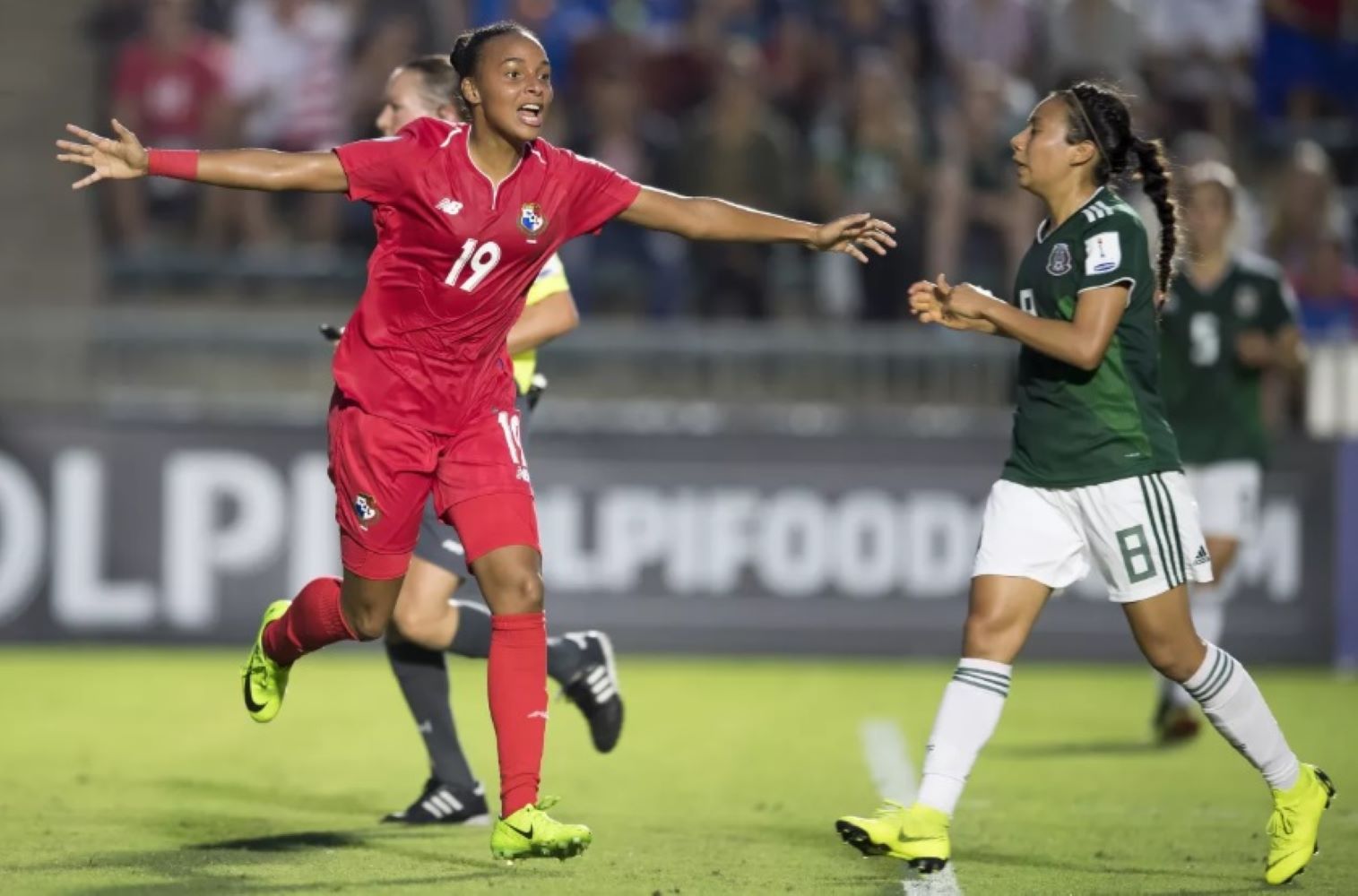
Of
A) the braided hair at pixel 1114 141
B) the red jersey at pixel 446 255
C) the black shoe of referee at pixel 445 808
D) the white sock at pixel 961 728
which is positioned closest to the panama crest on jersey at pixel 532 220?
the red jersey at pixel 446 255

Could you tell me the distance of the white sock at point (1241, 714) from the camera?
639cm

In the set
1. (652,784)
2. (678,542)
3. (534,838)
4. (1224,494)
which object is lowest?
(652,784)

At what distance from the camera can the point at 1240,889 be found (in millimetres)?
6234

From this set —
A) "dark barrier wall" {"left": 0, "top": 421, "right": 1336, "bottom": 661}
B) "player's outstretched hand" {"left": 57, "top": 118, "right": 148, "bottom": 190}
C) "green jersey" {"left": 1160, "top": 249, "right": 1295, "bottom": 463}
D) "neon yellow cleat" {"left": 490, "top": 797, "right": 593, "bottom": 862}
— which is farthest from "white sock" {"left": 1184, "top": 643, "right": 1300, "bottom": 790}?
"dark barrier wall" {"left": 0, "top": 421, "right": 1336, "bottom": 661}

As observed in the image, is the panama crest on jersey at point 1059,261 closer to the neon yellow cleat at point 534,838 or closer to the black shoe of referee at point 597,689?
the neon yellow cleat at point 534,838

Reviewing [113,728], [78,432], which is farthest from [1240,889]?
[78,432]

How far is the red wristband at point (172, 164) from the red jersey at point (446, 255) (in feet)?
1.39

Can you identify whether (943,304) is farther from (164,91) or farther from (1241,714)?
(164,91)

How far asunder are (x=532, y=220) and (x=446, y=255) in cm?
27

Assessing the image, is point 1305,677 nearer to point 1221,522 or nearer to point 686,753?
point 1221,522

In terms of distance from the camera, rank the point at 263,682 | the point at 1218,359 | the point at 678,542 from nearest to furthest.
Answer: the point at 263,682, the point at 1218,359, the point at 678,542

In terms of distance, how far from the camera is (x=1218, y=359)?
33.5ft

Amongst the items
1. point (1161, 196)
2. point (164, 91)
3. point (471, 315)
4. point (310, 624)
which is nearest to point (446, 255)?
point (471, 315)

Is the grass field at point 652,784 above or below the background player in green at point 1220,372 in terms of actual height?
below
